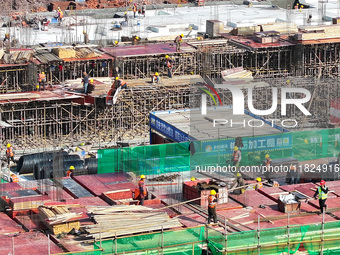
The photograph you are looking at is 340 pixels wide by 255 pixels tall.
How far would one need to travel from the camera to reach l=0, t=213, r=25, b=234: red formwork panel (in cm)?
4678

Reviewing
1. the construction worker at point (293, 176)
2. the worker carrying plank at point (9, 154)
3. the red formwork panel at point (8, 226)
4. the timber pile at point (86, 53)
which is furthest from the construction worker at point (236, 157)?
the timber pile at point (86, 53)

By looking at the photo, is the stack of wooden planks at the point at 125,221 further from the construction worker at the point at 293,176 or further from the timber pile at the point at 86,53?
the timber pile at the point at 86,53

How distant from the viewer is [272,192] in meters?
51.9

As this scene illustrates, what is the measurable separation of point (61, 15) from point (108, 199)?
4201 centimetres

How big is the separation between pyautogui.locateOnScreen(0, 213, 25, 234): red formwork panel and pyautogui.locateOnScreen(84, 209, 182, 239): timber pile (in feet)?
10.8

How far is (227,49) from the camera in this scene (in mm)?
78062

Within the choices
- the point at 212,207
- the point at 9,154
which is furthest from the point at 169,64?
the point at 212,207

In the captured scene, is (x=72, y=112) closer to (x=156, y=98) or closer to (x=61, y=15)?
(x=156, y=98)

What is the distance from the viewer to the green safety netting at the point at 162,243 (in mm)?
43906

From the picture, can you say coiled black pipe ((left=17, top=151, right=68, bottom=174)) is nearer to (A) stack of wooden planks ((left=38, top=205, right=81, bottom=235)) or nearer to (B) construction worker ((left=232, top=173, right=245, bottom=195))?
(B) construction worker ((left=232, top=173, right=245, bottom=195))

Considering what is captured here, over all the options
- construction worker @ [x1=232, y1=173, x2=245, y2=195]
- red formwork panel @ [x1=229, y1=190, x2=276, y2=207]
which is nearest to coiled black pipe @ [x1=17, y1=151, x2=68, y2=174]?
construction worker @ [x1=232, y1=173, x2=245, y2=195]

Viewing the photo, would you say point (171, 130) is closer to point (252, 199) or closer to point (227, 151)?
point (227, 151)

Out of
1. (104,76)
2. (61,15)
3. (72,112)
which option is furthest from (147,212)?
(61,15)

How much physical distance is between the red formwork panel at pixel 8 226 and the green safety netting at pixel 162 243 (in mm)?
4718
